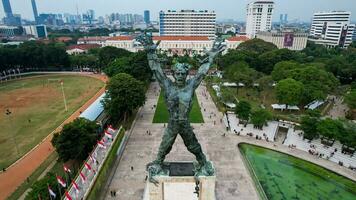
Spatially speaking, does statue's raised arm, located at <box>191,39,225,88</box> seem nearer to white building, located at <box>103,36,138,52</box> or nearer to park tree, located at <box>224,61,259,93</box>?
park tree, located at <box>224,61,259,93</box>

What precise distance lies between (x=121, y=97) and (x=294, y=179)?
2237cm

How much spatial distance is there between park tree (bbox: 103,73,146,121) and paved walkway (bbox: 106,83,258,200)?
332cm

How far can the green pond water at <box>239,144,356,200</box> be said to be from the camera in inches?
834

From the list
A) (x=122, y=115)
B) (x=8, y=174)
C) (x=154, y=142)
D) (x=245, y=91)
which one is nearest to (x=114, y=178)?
(x=154, y=142)

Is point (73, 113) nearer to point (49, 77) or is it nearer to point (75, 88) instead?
point (75, 88)

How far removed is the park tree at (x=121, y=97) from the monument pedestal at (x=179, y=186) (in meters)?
20.5

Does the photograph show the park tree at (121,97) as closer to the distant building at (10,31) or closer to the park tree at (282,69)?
the park tree at (282,69)

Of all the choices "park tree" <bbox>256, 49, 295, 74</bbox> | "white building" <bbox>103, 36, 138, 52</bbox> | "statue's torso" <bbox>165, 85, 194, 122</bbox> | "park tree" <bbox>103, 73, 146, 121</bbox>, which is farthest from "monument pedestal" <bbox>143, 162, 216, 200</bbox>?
"white building" <bbox>103, 36, 138, 52</bbox>

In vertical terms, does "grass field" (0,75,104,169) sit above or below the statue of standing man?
below

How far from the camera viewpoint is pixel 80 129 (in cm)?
2481

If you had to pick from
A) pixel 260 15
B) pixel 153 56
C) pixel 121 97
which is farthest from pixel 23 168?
pixel 260 15

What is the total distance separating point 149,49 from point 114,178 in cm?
1492

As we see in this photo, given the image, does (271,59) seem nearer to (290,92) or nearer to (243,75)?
(243,75)

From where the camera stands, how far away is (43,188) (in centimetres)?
1742
